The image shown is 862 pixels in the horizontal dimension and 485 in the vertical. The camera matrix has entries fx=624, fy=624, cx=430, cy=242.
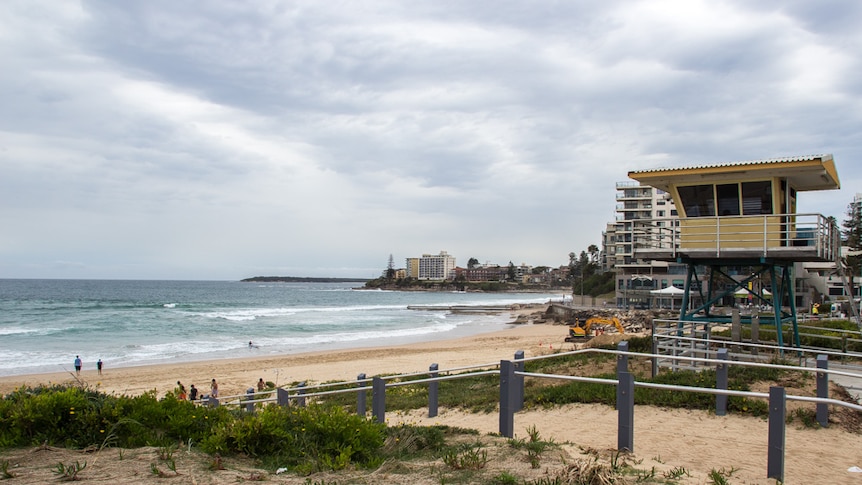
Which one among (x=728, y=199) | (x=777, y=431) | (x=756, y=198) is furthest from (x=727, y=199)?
(x=777, y=431)

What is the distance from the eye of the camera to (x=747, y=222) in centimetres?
1323

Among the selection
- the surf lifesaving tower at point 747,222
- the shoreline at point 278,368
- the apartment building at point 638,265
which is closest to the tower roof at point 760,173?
the surf lifesaving tower at point 747,222

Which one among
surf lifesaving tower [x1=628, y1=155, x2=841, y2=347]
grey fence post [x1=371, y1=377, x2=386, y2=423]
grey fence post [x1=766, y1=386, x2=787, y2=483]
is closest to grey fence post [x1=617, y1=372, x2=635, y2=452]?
grey fence post [x1=766, y1=386, x2=787, y2=483]

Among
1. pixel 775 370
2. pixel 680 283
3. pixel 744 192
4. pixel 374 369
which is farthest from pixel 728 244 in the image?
pixel 680 283

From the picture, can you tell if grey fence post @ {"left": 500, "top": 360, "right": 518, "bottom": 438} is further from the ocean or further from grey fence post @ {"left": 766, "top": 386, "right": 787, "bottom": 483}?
the ocean

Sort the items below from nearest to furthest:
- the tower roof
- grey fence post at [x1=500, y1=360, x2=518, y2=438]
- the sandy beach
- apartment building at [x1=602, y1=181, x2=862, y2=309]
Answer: the sandy beach < grey fence post at [x1=500, y1=360, x2=518, y2=438] < the tower roof < apartment building at [x1=602, y1=181, x2=862, y2=309]

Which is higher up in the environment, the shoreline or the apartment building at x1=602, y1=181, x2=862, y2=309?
the apartment building at x1=602, y1=181, x2=862, y2=309

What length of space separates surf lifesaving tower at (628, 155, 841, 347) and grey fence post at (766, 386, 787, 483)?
770 cm

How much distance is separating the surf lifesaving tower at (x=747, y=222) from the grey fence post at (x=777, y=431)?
770 centimetres

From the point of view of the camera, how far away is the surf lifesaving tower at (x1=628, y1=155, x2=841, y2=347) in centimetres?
1264

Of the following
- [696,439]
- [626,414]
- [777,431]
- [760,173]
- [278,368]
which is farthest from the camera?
[278,368]

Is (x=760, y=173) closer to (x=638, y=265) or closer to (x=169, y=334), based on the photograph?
(x=169, y=334)

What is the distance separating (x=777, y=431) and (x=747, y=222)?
9276 millimetres

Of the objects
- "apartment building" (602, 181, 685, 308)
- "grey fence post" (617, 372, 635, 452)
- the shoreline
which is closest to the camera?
"grey fence post" (617, 372, 635, 452)
